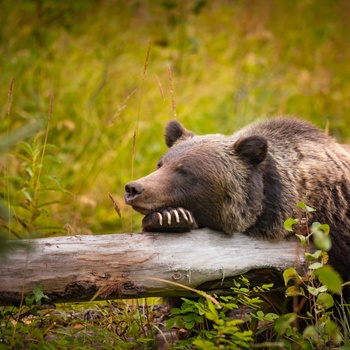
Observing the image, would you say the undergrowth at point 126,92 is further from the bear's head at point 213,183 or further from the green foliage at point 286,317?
the bear's head at point 213,183

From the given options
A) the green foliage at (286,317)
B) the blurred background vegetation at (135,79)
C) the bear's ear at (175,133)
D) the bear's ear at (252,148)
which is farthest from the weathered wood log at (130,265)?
the bear's ear at (175,133)

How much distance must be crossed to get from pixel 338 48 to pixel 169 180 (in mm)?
7709

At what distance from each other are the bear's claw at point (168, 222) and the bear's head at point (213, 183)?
85mm

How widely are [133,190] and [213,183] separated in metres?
0.66

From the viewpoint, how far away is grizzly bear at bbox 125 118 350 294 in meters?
4.06

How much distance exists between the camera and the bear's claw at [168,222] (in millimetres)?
3885

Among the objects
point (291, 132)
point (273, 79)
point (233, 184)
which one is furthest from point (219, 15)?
point (233, 184)

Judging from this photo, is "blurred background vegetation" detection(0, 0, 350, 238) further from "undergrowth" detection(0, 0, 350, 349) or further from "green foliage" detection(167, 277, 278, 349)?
"green foliage" detection(167, 277, 278, 349)

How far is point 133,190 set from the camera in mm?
3934

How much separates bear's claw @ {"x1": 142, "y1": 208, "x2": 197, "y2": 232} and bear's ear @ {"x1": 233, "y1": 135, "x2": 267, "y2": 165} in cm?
72

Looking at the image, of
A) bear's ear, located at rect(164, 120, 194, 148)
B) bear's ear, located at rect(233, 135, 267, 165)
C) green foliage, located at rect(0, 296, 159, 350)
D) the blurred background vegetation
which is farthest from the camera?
the blurred background vegetation

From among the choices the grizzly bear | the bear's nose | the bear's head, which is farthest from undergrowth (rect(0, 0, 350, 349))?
the bear's nose

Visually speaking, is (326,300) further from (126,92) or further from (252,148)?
(126,92)

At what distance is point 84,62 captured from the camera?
8617mm
